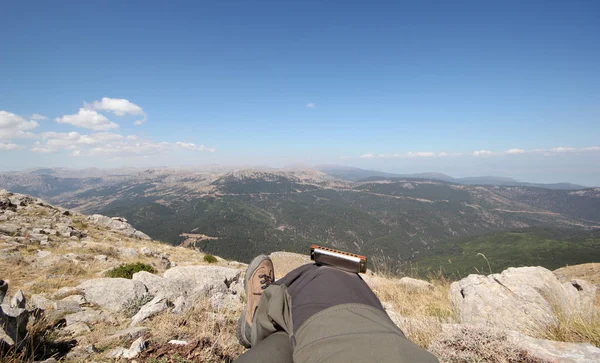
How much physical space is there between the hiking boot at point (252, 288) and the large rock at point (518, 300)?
13.3ft

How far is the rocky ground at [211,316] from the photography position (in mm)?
2863

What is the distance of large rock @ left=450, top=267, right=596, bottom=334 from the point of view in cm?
429

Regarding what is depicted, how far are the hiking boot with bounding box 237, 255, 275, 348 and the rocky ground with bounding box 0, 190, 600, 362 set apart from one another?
0.24 m

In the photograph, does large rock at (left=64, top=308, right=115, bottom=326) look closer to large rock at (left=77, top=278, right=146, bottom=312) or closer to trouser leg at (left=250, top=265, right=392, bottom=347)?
large rock at (left=77, top=278, right=146, bottom=312)

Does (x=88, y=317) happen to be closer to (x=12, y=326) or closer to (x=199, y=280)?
(x=12, y=326)

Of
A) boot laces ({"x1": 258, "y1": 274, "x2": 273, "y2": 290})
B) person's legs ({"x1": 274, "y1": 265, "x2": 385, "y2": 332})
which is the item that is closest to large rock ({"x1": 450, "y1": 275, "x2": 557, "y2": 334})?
person's legs ({"x1": 274, "y1": 265, "x2": 385, "y2": 332})

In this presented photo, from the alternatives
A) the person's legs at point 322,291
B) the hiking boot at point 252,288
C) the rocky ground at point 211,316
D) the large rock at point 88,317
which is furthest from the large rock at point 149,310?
the person's legs at point 322,291

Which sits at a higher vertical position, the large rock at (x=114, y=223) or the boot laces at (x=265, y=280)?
the boot laces at (x=265, y=280)

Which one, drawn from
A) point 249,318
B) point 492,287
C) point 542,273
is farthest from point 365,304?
point 542,273

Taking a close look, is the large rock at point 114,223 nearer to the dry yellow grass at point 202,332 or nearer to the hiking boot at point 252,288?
the dry yellow grass at point 202,332

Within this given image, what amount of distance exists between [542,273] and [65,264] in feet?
55.0

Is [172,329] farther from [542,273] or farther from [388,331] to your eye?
[542,273]

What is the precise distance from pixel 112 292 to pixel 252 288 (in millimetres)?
4455

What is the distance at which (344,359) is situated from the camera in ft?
5.77
